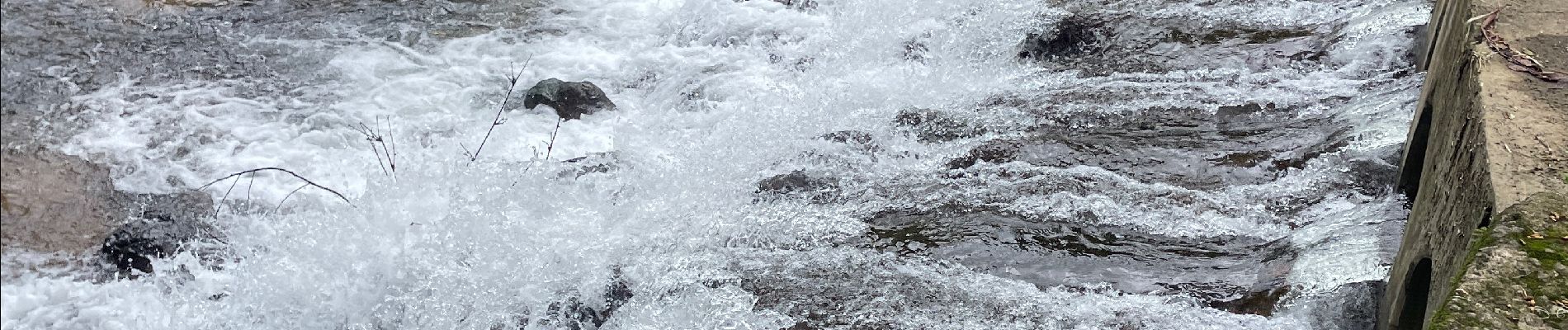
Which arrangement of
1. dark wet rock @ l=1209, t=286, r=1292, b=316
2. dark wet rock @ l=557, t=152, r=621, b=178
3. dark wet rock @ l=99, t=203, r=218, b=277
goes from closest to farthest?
dark wet rock @ l=1209, t=286, r=1292, b=316, dark wet rock @ l=99, t=203, r=218, b=277, dark wet rock @ l=557, t=152, r=621, b=178

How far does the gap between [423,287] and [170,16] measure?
4339 mm

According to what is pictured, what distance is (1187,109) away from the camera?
5.88 metres

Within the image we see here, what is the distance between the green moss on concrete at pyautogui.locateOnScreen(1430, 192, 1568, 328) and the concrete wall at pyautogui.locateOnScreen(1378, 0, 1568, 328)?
0.05 metres

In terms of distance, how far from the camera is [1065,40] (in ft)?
22.7

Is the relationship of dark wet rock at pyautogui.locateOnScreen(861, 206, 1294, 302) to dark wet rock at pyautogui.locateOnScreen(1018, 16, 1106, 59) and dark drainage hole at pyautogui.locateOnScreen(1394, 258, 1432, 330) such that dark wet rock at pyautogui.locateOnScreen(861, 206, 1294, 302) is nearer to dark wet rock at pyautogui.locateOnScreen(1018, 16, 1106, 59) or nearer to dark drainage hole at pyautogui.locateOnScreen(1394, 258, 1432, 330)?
dark drainage hole at pyautogui.locateOnScreen(1394, 258, 1432, 330)

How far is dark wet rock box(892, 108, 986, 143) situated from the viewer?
5828 millimetres

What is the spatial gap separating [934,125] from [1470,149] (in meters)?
2.75

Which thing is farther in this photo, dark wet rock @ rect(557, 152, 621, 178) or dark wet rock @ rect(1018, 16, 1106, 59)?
dark wet rock @ rect(1018, 16, 1106, 59)

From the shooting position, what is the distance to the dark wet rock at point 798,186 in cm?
521

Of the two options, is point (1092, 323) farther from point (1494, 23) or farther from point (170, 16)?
point (170, 16)

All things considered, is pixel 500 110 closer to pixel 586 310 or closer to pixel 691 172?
pixel 691 172

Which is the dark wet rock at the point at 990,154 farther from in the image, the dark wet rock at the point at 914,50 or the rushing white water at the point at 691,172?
the dark wet rock at the point at 914,50

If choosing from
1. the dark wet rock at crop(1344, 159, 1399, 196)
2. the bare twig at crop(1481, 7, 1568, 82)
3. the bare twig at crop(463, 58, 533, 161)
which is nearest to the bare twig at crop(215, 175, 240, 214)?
the bare twig at crop(463, 58, 533, 161)

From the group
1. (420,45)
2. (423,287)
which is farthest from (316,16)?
(423,287)
